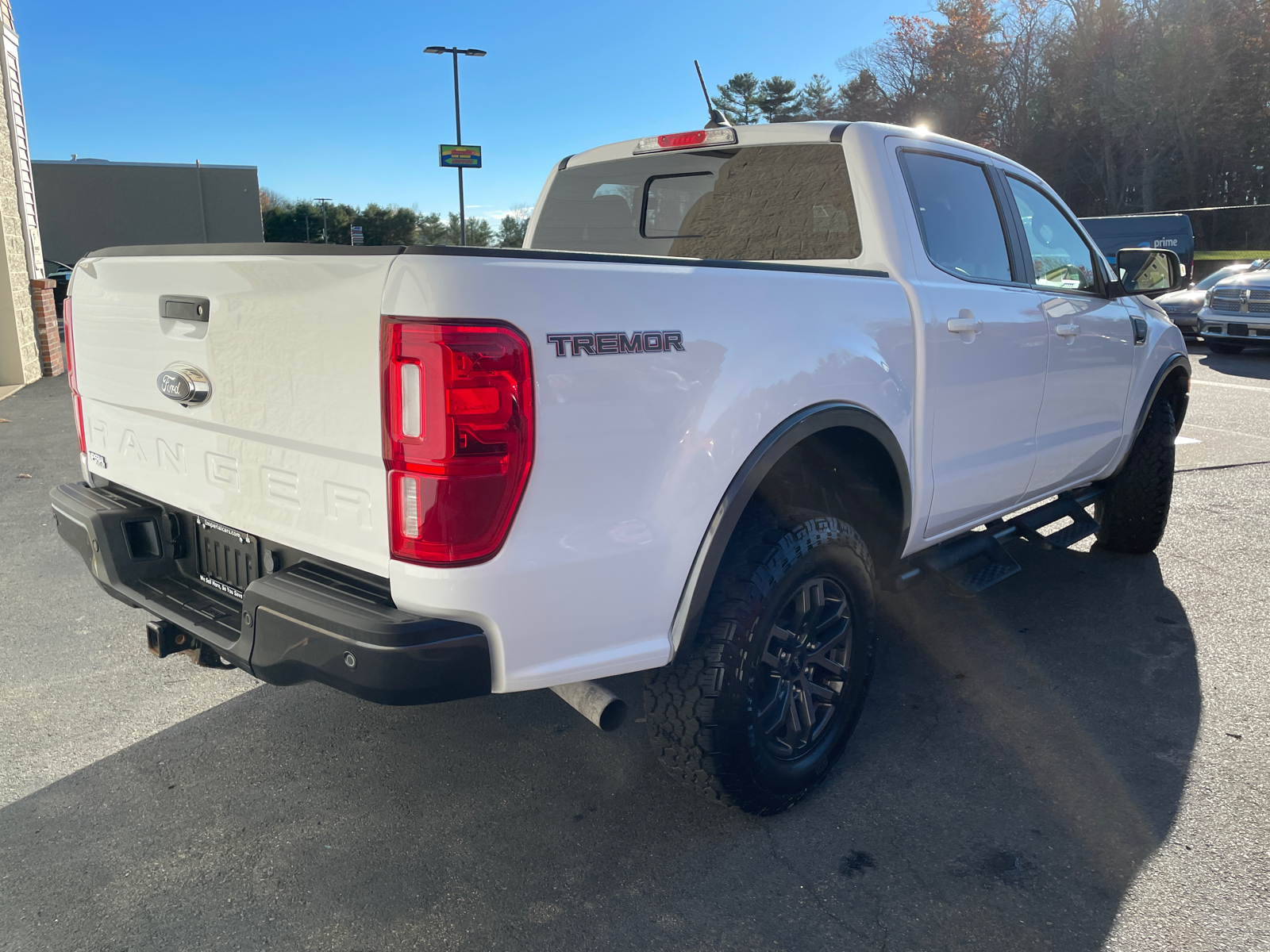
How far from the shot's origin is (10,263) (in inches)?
419

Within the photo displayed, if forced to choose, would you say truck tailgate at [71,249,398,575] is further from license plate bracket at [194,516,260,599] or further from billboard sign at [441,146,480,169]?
billboard sign at [441,146,480,169]

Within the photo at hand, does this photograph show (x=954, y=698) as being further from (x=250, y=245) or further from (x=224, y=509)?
(x=250, y=245)

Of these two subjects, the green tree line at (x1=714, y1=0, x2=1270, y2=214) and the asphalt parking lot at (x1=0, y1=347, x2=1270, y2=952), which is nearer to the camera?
the asphalt parking lot at (x1=0, y1=347, x2=1270, y2=952)

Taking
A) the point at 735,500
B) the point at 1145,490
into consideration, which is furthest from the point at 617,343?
the point at 1145,490

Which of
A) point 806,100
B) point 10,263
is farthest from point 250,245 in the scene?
point 806,100

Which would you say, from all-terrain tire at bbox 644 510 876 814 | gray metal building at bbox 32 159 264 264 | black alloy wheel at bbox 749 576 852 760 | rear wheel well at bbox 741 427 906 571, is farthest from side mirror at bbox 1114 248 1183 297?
gray metal building at bbox 32 159 264 264

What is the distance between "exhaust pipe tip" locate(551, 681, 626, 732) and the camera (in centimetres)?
218

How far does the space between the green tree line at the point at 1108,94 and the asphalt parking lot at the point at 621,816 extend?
3374 centimetres

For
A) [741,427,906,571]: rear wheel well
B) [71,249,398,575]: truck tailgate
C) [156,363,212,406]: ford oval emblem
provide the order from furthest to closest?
[741,427,906,571]: rear wheel well
[156,363,212,406]: ford oval emblem
[71,249,398,575]: truck tailgate

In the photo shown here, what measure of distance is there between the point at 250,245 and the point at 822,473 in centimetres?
180

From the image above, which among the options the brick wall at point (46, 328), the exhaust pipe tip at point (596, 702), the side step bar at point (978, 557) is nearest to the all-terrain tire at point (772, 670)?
the exhaust pipe tip at point (596, 702)

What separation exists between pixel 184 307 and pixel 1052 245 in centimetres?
340

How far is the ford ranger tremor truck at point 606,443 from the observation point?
74.7 inches

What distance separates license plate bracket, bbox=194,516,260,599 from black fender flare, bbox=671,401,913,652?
1088mm
